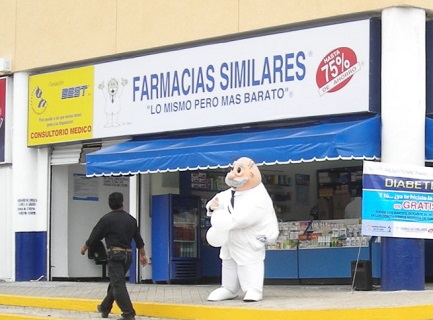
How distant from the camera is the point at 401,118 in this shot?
47.8 ft

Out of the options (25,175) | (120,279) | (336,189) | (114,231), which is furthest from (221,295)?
(25,175)

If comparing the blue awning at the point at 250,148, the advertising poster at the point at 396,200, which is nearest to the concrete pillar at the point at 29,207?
the blue awning at the point at 250,148

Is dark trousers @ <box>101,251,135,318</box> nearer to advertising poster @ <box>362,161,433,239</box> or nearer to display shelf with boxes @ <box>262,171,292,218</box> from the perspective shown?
advertising poster @ <box>362,161,433,239</box>

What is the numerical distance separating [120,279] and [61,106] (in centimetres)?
761

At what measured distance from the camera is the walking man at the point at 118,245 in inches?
494

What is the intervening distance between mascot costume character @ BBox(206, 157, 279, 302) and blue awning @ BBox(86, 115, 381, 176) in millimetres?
1297

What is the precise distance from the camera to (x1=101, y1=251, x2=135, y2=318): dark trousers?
41.1ft

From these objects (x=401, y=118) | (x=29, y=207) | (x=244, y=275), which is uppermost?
(x=401, y=118)

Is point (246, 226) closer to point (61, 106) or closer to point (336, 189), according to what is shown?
point (336, 189)

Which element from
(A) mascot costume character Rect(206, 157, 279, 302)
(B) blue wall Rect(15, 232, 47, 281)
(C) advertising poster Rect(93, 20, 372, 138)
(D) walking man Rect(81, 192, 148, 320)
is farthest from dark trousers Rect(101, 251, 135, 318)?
(B) blue wall Rect(15, 232, 47, 281)

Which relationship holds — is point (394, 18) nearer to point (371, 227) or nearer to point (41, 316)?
point (371, 227)

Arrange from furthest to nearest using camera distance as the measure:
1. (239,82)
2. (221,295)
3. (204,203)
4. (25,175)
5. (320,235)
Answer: (25,175), (204,203), (320,235), (239,82), (221,295)

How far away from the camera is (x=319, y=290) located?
50.8 feet

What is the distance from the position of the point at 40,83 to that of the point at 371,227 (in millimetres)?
8120
